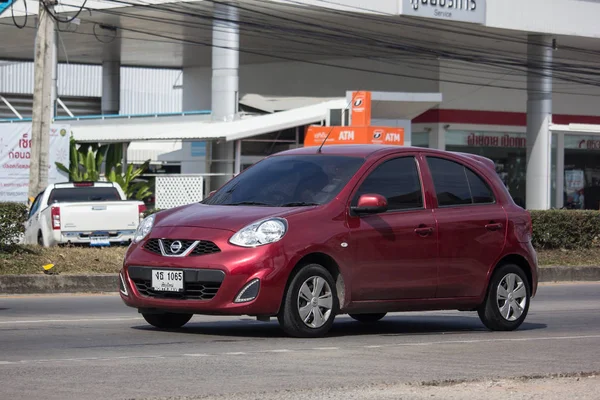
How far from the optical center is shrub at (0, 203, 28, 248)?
685 inches

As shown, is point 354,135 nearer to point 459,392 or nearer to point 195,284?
point 195,284

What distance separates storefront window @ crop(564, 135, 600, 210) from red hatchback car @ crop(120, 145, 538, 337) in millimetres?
40994

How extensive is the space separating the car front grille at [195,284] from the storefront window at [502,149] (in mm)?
39202

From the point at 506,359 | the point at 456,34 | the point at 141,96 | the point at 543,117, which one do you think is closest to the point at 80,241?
the point at 506,359

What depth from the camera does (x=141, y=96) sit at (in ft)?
229

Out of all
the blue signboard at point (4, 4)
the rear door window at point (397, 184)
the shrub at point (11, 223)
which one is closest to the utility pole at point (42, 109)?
the shrub at point (11, 223)

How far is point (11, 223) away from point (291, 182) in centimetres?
818

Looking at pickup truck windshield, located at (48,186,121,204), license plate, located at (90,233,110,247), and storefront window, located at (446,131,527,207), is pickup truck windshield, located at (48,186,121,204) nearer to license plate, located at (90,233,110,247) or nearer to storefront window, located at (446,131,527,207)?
license plate, located at (90,233,110,247)

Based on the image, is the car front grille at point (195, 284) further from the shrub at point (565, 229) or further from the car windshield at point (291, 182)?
the shrub at point (565, 229)

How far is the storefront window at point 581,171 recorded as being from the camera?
169 ft

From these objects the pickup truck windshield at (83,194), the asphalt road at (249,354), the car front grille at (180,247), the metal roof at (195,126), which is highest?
the metal roof at (195,126)

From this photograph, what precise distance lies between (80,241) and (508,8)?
2537 cm

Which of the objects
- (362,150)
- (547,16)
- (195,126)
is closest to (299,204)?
(362,150)

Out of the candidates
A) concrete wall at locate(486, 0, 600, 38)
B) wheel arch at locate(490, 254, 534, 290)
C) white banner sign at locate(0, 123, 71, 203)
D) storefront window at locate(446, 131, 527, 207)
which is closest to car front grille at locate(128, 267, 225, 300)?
wheel arch at locate(490, 254, 534, 290)
